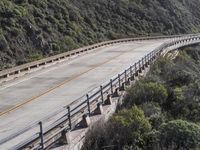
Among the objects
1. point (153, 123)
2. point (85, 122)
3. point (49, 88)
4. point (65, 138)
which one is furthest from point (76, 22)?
point (65, 138)

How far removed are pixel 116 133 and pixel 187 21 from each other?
76353mm

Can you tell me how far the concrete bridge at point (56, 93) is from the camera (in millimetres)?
13743

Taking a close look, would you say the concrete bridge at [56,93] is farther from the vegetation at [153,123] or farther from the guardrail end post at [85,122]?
the vegetation at [153,123]

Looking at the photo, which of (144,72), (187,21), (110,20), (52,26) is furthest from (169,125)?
(187,21)

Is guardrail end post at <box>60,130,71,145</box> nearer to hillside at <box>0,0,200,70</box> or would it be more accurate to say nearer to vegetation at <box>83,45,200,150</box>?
vegetation at <box>83,45,200,150</box>

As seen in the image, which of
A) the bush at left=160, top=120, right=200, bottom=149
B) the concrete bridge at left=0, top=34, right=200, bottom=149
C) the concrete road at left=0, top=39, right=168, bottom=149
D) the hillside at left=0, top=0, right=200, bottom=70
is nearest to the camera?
the concrete bridge at left=0, top=34, right=200, bottom=149

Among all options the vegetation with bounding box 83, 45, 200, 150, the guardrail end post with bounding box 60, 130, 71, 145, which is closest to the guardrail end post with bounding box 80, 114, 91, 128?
the vegetation with bounding box 83, 45, 200, 150

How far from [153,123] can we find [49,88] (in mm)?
9066

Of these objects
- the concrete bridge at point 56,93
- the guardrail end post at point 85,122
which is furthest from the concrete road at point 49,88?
the guardrail end post at point 85,122

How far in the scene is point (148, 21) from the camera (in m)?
79.8

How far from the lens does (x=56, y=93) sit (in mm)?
23406

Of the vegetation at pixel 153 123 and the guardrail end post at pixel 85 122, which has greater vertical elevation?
the guardrail end post at pixel 85 122

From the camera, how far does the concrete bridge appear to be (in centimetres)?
1374

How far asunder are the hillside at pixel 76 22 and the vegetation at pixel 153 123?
662 inches
